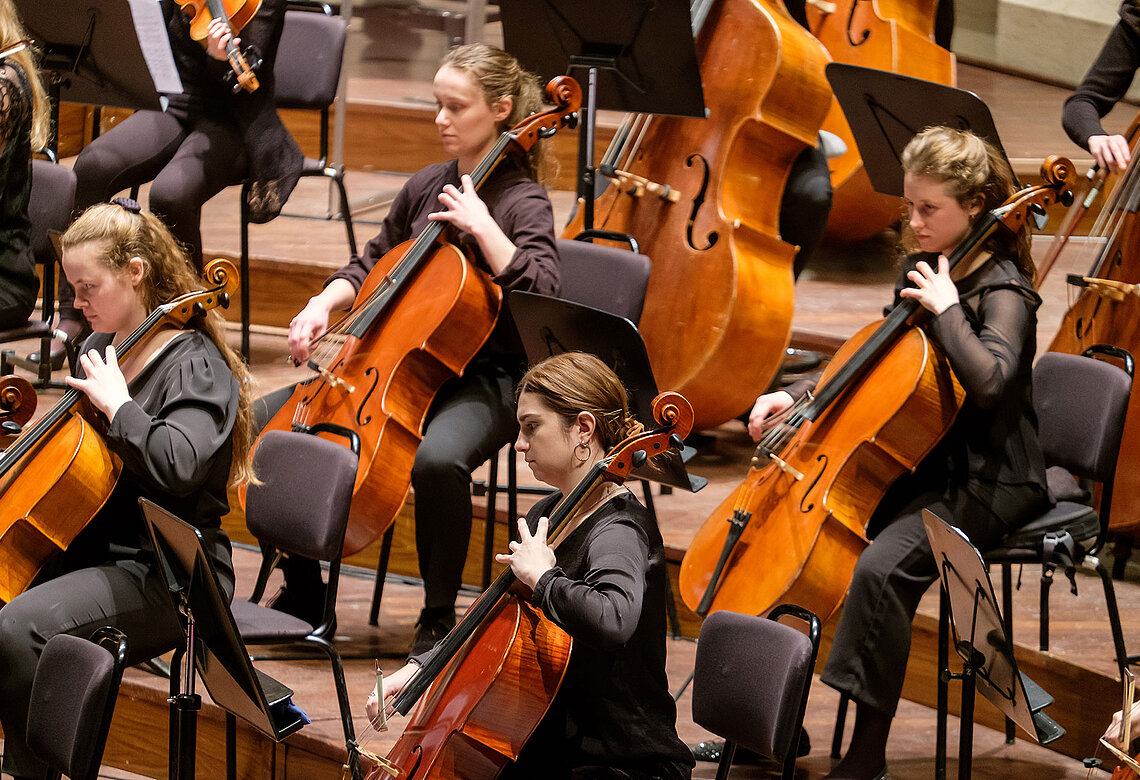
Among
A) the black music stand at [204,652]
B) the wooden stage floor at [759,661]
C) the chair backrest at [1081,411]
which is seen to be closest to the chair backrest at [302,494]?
the wooden stage floor at [759,661]

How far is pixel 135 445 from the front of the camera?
2.44 metres

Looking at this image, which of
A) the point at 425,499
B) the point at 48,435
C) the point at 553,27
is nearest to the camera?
the point at 48,435

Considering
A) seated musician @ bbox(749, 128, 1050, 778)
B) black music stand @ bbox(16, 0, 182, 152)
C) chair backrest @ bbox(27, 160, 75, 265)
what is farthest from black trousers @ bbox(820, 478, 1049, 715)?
chair backrest @ bbox(27, 160, 75, 265)

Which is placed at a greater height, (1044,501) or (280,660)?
(1044,501)

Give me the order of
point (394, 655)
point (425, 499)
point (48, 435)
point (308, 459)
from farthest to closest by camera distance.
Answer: point (394, 655)
point (425, 499)
point (308, 459)
point (48, 435)

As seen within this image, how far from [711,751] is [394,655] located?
0.78 m

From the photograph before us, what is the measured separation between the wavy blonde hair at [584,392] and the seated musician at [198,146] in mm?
2158

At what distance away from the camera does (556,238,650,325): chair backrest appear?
10.9 feet

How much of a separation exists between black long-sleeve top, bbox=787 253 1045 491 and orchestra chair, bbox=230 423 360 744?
0.92 m

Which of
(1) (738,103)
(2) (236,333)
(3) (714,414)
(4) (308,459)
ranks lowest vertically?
(2) (236,333)

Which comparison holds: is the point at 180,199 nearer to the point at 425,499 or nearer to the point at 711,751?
the point at 425,499

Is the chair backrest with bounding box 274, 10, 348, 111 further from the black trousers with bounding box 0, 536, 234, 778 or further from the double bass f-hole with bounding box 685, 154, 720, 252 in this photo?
the black trousers with bounding box 0, 536, 234, 778

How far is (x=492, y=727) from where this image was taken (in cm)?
201

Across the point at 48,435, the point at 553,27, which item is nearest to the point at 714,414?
the point at 553,27
